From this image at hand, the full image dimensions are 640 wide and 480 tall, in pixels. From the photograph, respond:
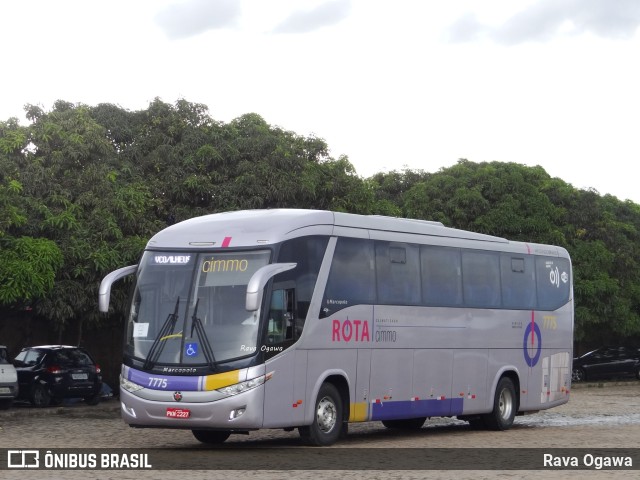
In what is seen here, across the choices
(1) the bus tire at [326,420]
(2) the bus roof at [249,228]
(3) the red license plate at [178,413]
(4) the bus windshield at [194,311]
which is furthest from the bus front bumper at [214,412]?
(2) the bus roof at [249,228]

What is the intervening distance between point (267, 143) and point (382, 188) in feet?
71.0

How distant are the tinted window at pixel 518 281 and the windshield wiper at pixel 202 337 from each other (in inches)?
322

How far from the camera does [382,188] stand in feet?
181

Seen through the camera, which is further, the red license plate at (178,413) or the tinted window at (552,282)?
the tinted window at (552,282)

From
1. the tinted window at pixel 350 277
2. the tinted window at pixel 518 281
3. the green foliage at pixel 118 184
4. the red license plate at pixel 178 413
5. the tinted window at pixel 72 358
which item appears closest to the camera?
the red license plate at pixel 178 413

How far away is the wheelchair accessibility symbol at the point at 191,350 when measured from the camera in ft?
58.3

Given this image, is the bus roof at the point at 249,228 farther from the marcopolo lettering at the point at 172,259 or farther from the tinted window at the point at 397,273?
the tinted window at the point at 397,273

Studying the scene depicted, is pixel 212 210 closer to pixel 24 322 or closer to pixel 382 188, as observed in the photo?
pixel 24 322

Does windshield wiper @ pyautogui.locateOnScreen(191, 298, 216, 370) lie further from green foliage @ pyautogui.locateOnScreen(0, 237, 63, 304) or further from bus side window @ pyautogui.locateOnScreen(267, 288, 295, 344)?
green foliage @ pyautogui.locateOnScreen(0, 237, 63, 304)

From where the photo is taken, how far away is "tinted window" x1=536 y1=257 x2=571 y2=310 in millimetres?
25469

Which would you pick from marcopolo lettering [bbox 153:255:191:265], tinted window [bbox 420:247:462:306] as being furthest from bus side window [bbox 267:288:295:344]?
tinted window [bbox 420:247:462:306]

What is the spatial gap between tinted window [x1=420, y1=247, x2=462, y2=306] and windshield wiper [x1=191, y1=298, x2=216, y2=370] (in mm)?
Answer: 5159

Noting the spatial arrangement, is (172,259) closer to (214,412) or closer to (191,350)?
Answer: (191,350)

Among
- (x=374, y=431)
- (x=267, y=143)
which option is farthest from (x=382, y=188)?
(x=374, y=431)
